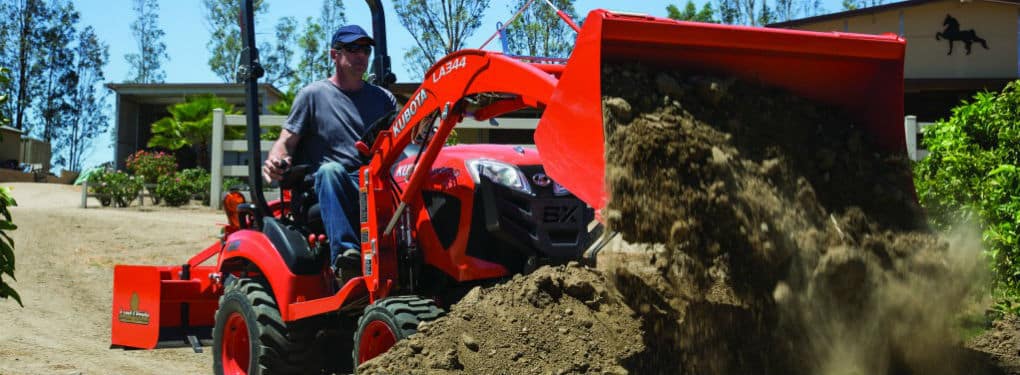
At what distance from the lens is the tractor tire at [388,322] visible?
4965mm

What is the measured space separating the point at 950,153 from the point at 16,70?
47911mm

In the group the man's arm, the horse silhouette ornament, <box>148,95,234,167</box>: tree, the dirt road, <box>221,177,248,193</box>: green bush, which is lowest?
the dirt road

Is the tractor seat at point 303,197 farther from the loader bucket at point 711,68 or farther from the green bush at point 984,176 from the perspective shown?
the green bush at point 984,176

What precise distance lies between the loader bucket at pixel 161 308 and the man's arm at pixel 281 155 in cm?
149

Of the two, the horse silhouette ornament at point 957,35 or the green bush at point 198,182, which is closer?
the green bush at point 198,182

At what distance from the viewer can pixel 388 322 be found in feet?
16.5

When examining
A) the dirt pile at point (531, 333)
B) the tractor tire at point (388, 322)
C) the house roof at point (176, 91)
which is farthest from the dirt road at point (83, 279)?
the house roof at point (176, 91)

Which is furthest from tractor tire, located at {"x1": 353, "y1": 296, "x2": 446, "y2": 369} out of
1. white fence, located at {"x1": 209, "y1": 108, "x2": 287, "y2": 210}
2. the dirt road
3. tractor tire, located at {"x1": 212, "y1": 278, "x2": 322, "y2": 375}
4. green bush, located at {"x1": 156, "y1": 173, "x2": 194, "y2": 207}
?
green bush, located at {"x1": 156, "y1": 173, "x2": 194, "y2": 207}

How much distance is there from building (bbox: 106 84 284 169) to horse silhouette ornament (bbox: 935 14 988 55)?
59.9ft

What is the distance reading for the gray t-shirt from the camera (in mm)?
6098

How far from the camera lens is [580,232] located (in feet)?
17.9

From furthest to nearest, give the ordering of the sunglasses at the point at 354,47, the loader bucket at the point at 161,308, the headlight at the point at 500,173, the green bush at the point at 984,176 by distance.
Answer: the loader bucket at the point at 161,308 < the green bush at the point at 984,176 < the sunglasses at the point at 354,47 < the headlight at the point at 500,173

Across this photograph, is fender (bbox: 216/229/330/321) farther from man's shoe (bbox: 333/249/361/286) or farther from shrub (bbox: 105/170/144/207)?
shrub (bbox: 105/170/144/207)

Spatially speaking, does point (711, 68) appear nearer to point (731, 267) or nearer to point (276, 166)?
point (731, 267)
